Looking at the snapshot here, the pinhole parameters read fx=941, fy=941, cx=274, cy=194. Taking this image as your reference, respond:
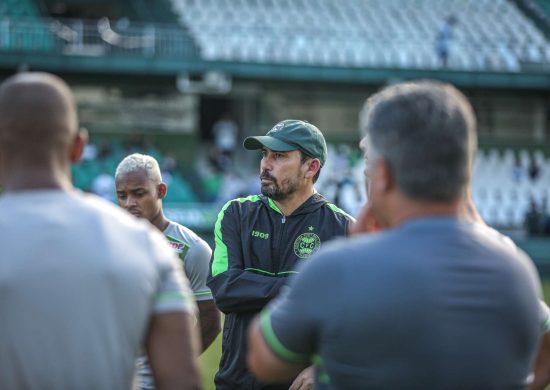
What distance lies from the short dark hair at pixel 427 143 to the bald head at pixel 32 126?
88cm

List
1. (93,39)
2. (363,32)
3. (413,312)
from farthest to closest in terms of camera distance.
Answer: (363,32), (93,39), (413,312)

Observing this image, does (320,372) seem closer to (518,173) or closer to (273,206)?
(273,206)

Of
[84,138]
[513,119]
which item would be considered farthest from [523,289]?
[513,119]

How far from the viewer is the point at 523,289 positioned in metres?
2.57

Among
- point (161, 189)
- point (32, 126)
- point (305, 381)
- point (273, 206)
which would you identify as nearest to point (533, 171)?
point (161, 189)

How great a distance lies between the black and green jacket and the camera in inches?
177

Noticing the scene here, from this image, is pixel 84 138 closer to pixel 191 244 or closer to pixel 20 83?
pixel 20 83

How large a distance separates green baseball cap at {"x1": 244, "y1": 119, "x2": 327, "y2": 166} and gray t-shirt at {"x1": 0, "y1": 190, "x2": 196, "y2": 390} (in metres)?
2.34

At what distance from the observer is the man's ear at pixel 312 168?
4.96 metres

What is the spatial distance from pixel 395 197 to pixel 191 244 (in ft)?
8.96

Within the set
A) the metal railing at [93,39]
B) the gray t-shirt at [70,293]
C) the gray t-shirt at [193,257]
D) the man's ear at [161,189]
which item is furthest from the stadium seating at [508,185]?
the gray t-shirt at [70,293]

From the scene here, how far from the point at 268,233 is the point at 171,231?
0.72 meters

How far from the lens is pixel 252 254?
473cm

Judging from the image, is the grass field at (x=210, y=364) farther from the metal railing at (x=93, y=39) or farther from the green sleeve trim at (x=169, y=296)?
the metal railing at (x=93, y=39)
